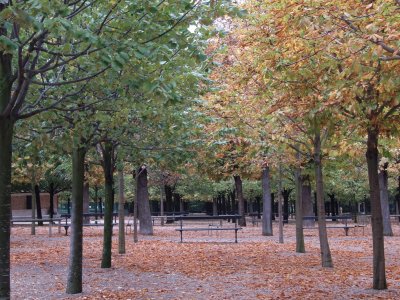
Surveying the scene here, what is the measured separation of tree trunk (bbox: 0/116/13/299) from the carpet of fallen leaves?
3.27 m

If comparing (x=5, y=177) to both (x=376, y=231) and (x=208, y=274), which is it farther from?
(x=208, y=274)

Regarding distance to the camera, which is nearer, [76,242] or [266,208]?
[76,242]

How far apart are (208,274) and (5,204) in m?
6.53

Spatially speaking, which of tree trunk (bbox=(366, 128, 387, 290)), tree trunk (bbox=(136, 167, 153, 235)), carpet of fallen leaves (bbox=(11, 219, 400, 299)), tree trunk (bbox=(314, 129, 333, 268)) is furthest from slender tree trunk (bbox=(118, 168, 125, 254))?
tree trunk (bbox=(136, 167, 153, 235))

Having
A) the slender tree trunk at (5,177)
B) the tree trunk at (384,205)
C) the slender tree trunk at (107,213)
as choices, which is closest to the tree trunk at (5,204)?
the slender tree trunk at (5,177)

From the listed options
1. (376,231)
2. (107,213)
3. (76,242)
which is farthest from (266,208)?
(76,242)

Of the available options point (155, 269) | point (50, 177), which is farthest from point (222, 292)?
point (50, 177)

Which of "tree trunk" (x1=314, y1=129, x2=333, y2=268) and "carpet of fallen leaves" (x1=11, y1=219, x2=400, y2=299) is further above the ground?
"tree trunk" (x1=314, y1=129, x2=333, y2=268)

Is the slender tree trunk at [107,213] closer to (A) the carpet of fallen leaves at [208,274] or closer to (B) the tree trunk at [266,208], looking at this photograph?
(A) the carpet of fallen leaves at [208,274]

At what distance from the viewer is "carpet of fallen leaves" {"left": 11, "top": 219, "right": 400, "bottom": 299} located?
9055mm

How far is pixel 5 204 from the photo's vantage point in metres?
5.72

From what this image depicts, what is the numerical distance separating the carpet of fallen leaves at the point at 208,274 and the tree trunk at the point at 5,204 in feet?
10.7

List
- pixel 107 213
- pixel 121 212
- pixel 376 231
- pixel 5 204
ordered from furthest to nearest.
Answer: pixel 121 212
pixel 107 213
pixel 376 231
pixel 5 204

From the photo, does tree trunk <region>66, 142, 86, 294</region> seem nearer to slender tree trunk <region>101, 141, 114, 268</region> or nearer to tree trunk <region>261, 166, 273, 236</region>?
slender tree trunk <region>101, 141, 114, 268</region>
